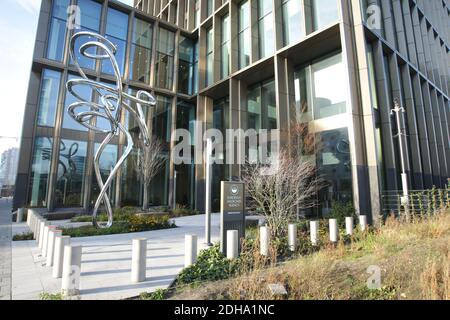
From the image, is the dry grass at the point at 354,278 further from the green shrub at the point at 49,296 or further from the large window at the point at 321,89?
the large window at the point at 321,89

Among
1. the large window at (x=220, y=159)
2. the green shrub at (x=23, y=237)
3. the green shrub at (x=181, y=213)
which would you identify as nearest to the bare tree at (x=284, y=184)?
the large window at (x=220, y=159)

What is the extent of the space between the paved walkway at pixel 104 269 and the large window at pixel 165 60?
65.8ft

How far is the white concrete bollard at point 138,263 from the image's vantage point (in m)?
5.85

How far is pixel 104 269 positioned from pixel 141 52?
2397 cm

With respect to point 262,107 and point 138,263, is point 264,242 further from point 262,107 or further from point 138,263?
point 262,107

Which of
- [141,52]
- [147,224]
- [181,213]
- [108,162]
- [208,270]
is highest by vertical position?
[141,52]

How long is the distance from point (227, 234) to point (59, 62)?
2137 cm

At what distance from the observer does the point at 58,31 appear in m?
21.7

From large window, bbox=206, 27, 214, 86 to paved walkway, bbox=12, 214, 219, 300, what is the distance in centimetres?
1931

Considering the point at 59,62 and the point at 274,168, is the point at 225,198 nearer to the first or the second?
the point at 274,168

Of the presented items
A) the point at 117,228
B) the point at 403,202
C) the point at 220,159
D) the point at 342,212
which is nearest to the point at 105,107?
the point at 117,228

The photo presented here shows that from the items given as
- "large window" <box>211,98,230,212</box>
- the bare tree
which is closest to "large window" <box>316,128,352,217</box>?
the bare tree

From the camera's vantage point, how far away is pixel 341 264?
6605 mm

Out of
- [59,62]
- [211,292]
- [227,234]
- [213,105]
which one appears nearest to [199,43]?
[213,105]
